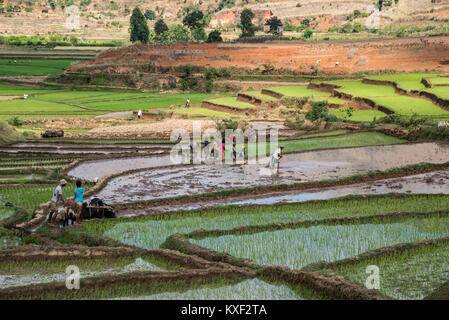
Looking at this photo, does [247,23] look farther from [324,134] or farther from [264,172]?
[264,172]

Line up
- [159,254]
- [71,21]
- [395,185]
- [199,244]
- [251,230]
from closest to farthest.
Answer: [159,254]
[199,244]
[251,230]
[395,185]
[71,21]

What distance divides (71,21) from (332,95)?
3472 inches

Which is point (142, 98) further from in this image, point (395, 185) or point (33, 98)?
point (395, 185)

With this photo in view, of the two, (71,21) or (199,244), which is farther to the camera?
(71,21)

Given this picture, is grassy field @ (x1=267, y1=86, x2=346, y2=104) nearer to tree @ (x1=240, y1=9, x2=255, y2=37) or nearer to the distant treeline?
tree @ (x1=240, y1=9, x2=255, y2=37)

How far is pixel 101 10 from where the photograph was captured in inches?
5748

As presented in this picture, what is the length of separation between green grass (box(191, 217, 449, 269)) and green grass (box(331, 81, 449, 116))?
20.1 m

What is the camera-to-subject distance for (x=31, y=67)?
72.9m

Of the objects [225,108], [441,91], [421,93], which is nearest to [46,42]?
[225,108]

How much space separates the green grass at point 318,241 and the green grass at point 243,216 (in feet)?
3.59

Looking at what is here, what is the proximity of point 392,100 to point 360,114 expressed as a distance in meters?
3.76
